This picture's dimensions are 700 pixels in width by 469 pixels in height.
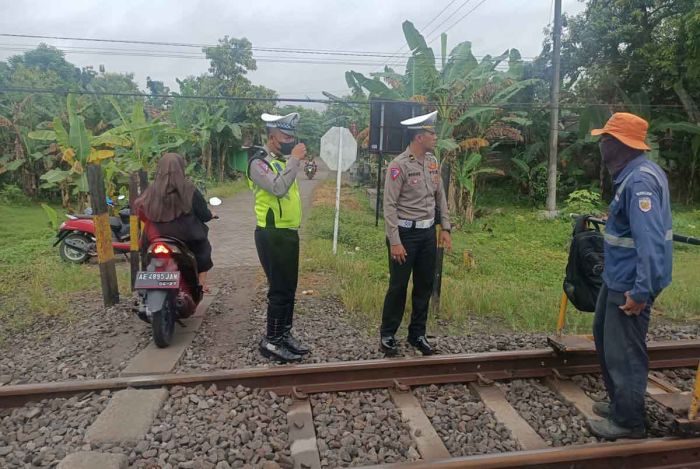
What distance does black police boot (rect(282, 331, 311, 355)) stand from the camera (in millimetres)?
4297

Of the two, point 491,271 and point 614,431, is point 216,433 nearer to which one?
point 614,431

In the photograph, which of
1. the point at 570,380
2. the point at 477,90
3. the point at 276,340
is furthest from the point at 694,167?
the point at 276,340

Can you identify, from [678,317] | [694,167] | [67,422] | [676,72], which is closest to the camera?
[67,422]

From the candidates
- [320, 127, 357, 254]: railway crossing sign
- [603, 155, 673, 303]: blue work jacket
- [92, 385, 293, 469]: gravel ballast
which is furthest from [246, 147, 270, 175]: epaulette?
[320, 127, 357, 254]: railway crossing sign

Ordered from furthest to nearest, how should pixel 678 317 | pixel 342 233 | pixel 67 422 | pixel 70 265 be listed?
pixel 342 233 → pixel 70 265 → pixel 678 317 → pixel 67 422

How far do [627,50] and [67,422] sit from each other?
19.8 m

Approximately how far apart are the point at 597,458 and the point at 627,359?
0.64 meters

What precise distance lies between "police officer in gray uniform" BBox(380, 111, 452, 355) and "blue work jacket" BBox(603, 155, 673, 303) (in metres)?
1.48

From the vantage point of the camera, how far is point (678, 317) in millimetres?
5984

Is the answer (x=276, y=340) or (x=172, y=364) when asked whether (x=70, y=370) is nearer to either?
(x=172, y=364)

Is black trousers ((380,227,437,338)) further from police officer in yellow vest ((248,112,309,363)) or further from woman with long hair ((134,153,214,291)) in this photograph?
woman with long hair ((134,153,214,291))

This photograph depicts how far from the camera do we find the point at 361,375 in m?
3.83


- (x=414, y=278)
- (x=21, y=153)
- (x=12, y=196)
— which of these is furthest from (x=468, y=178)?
(x=12, y=196)

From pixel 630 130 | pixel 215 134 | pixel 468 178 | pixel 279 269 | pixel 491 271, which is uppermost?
pixel 215 134
